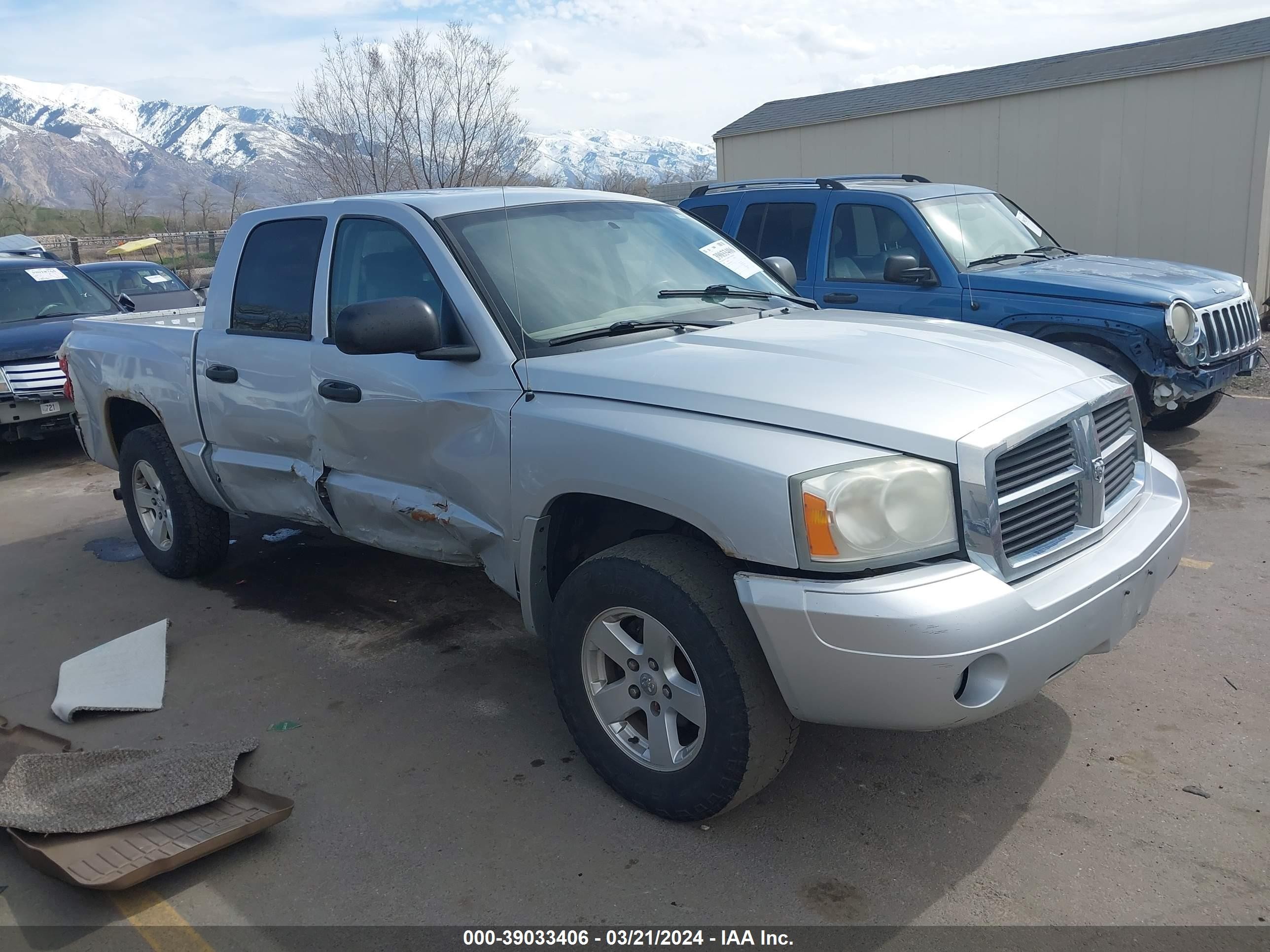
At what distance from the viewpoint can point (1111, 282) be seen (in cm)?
672

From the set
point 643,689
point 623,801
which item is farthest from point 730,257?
point 623,801

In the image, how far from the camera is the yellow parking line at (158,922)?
2.81 meters

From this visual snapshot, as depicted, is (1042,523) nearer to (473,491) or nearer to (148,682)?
(473,491)

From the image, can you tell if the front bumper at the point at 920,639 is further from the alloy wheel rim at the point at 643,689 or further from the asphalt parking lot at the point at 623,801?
the asphalt parking lot at the point at 623,801

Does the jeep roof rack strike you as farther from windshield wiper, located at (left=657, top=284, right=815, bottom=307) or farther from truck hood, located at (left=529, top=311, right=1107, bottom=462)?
truck hood, located at (left=529, top=311, right=1107, bottom=462)

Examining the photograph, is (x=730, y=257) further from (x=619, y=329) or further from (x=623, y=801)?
(x=623, y=801)

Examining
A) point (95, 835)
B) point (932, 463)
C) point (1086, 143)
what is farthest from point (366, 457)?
point (1086, 143)

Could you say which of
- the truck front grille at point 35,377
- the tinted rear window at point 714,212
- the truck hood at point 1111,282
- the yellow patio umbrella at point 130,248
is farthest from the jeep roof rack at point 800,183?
the yellow patio umbrella at point 130,248

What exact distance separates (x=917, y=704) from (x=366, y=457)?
241cm

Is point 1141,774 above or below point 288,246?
below

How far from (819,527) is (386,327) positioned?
5.32 ft

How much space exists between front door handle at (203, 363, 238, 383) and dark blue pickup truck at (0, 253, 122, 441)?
4.43 m

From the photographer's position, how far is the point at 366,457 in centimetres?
414

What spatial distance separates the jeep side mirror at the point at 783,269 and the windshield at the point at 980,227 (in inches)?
103
